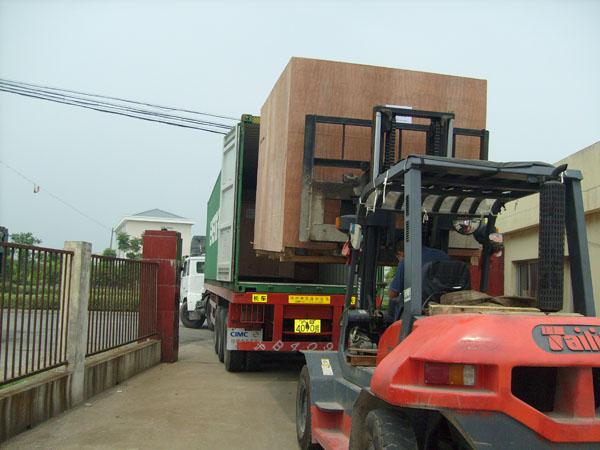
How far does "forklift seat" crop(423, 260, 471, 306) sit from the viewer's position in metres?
3.85

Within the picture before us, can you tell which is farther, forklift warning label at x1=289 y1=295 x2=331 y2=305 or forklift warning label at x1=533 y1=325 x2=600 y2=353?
forklift warning label at x1=289 y1=295 x2=331 y2=305

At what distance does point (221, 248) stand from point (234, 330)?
2038mm

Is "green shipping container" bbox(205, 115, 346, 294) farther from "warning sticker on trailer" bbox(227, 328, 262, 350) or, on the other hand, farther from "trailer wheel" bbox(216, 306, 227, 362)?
"warning sticker on trailer" bbox(227, 328, 262, 350)

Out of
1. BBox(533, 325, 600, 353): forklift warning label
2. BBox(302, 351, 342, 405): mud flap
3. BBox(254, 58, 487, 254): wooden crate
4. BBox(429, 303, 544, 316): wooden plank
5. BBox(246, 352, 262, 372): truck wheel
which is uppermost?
BBox(254, 58, 487, 254): wooden crate

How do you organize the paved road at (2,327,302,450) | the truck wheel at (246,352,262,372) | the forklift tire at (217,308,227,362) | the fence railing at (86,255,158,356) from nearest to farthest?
the paved road at (2,327,302,450)
the fence railing at (86,255,158,356)
the truck wheel at (246,352,262,372)
the forklift tire at (217,308,227,362)

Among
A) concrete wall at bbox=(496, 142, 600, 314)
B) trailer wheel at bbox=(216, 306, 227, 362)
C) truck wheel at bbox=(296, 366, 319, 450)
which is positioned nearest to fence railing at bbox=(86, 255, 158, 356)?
trailer wheel at bbox=(216, 306, 227, 362)

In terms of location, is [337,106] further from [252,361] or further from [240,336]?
[252,361]

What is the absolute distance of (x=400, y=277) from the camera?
4.04 metres

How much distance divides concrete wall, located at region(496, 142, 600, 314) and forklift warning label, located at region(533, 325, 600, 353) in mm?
6132

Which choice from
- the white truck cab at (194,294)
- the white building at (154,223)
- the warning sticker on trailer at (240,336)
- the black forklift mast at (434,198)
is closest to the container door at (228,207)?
the warning sticker on trailer at (240,336)

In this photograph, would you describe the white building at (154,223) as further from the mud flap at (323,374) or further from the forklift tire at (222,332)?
Answer: the mud flap at (323,374)

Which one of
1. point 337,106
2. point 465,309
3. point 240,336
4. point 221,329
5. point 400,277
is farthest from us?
point 221,329

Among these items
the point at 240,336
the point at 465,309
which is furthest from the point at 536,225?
the point at 465,309

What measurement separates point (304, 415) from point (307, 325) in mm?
2945
